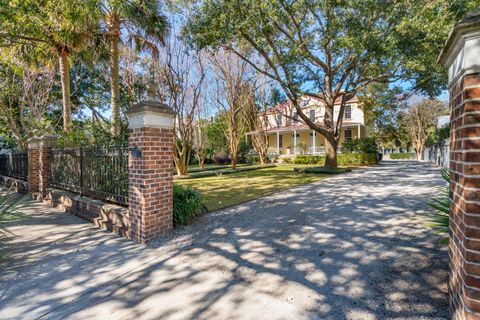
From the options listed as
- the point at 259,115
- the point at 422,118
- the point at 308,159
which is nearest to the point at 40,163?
the point at 259,115

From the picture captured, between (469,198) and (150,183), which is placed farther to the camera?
(150,183)

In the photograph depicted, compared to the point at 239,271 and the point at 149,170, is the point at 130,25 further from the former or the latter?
the point at 239,271

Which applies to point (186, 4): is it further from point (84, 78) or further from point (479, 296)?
point (84, 78)

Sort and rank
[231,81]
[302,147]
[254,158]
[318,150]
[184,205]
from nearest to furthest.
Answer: [184,205] → [231,81] → [318,150] → [302,147] → [254,158]

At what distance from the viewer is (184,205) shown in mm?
4738

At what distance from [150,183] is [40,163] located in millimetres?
5771

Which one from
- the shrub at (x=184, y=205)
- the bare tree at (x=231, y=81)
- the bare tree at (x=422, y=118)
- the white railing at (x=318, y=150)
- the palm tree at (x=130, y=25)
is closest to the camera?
the shrub at (x=184, y=205)

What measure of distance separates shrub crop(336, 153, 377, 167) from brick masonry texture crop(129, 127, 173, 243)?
1819 centimetres

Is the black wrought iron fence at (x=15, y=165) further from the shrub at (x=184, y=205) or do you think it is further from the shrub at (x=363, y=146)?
the shrub at (x=363, y=146)

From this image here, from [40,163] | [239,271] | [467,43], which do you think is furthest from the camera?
[40,163]

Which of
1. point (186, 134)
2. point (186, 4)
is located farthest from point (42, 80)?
point (186, 4)

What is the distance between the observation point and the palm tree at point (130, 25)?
812 cm

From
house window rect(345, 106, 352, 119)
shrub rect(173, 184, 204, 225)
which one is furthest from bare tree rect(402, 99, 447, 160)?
shrub rect(173, 184, 204, 225)

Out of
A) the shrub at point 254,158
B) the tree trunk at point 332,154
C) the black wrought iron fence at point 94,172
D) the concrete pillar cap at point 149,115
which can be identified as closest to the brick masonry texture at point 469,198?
the concrete pillar cap at point 149,115
